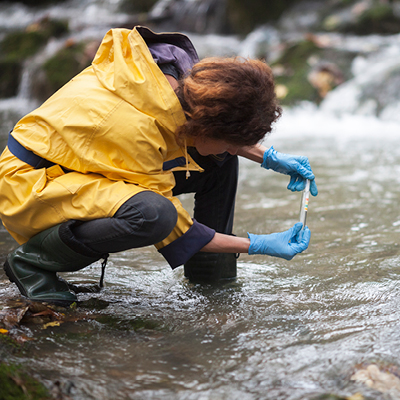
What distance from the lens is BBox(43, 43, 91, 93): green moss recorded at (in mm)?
9820

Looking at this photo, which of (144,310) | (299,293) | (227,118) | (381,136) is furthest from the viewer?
(381,136)

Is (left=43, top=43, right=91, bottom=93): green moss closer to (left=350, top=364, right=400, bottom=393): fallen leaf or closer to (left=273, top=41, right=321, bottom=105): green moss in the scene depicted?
(left=273, top=41, right=321, bottom=105): green moss

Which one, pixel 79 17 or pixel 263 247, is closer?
pixel 263 247

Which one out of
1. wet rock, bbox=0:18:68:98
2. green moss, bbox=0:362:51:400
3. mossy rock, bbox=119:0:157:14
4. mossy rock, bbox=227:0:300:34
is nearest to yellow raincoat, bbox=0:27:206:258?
green moss, bbox=0:362:51:400

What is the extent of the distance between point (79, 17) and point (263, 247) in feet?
49.5

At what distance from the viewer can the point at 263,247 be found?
6.54 ft

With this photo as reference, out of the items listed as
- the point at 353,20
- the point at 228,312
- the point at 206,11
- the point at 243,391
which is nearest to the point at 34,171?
the point at 228,312

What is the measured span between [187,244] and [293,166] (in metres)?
0.70

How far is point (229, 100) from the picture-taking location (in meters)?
1.68

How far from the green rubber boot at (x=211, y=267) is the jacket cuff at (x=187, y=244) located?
1.16 ft

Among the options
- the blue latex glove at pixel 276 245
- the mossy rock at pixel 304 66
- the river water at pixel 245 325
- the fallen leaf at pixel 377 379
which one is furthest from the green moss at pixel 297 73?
the fallen leaf at pixel 377 379

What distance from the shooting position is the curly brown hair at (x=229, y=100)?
1.68m

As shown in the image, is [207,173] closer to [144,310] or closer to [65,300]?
[144,310]

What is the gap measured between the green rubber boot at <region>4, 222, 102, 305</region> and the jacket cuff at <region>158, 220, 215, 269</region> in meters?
0.28
